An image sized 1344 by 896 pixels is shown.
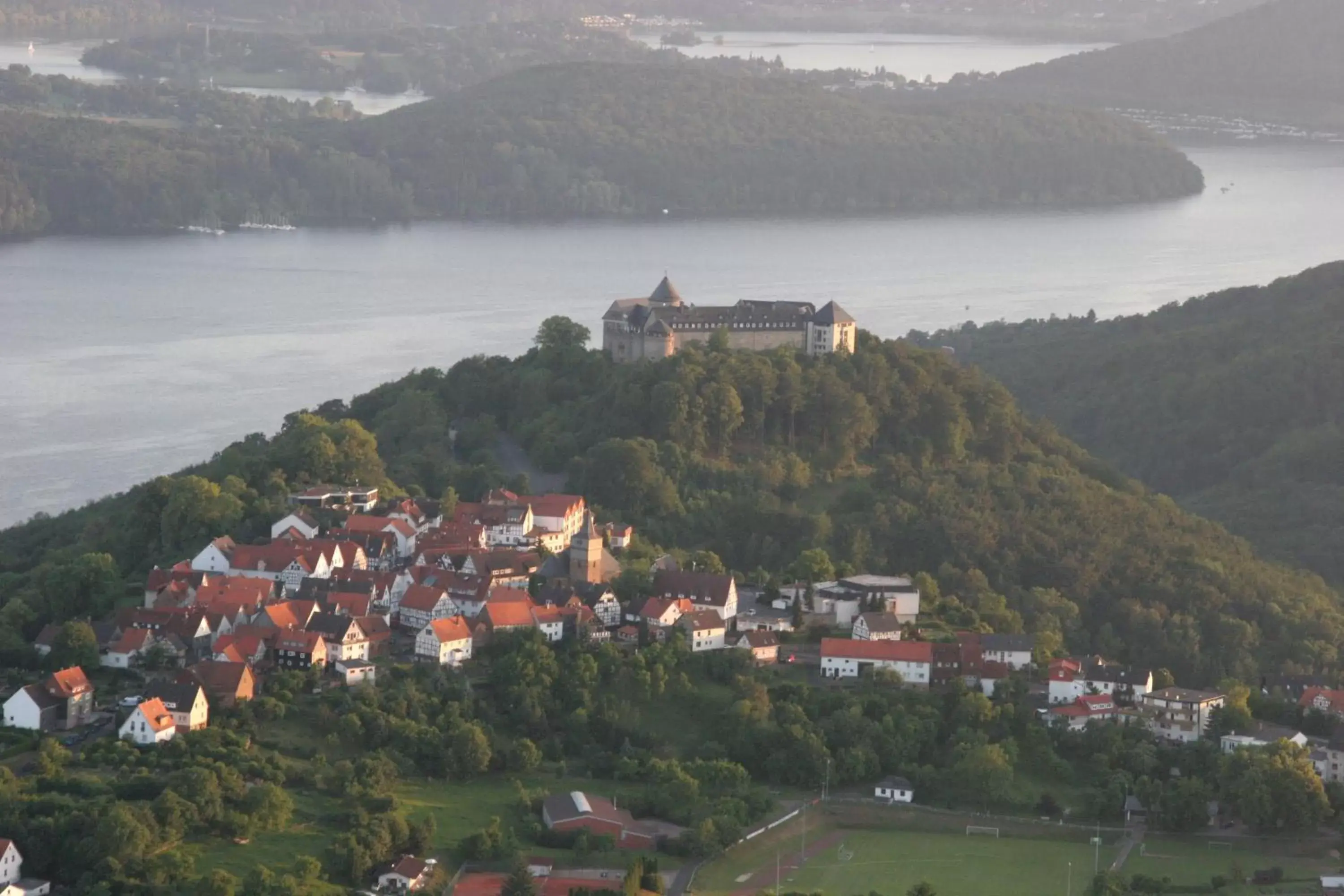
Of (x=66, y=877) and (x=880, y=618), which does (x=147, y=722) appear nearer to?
(x=66, y=877)

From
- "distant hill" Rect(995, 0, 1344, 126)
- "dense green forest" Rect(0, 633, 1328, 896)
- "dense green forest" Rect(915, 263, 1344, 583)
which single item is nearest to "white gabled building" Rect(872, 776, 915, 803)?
"dense green forest" Rect(0, 633, 1328, 896)

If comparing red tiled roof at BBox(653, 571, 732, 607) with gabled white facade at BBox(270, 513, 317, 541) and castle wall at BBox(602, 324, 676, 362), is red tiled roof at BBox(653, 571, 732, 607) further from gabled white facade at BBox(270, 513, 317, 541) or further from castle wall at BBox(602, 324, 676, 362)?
castle wall at BBox(602, 324, 676, 362)

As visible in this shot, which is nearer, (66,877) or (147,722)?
(66,877)

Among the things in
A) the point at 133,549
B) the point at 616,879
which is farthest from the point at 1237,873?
the point at 133,549

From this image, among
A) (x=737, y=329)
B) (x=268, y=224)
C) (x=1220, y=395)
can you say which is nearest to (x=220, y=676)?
(x=737, y=329)

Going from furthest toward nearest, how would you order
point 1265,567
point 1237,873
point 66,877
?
point 1265,567
point 1237,873
point 66,877

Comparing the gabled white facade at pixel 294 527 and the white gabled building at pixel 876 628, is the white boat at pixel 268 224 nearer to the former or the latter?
the gabled white facade at pixel 294 527

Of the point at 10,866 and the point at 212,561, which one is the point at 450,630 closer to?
the point at 212,561
